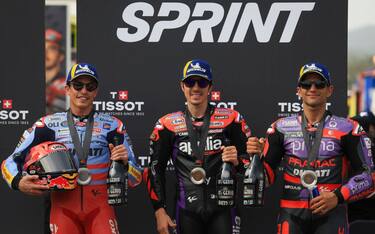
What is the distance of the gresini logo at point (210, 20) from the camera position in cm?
764

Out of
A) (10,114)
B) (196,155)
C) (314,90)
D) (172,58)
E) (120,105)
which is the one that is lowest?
(196,155)

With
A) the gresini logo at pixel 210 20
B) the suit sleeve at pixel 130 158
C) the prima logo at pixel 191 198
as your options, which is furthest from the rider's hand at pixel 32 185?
the gresini logo at pixel 210 20

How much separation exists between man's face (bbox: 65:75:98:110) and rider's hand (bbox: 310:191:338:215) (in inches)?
82.5

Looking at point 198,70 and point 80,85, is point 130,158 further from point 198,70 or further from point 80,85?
point 198,70

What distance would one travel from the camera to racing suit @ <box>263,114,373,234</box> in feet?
19.8

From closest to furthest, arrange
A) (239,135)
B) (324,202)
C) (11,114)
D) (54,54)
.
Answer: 1. (324,202)
2. (239,135)
3. (11,114)
4. (54,54)

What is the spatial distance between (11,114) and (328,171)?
3.45 m

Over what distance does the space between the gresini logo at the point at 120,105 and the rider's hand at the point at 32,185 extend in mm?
1692

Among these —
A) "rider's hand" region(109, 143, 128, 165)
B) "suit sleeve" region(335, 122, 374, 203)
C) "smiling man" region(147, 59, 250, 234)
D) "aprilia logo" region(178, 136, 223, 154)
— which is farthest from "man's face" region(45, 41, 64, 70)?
"suit sleeve" region(335, 122, 374, 203)

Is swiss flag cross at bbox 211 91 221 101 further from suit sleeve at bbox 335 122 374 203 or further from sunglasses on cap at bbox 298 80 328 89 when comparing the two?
suit sleeve at bbox 335 122 374 203

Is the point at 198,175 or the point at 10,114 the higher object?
the point at 10,114

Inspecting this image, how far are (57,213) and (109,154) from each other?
67 cm

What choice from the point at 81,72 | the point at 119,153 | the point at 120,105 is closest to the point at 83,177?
the point at 119,153

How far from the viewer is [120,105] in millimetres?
7699
